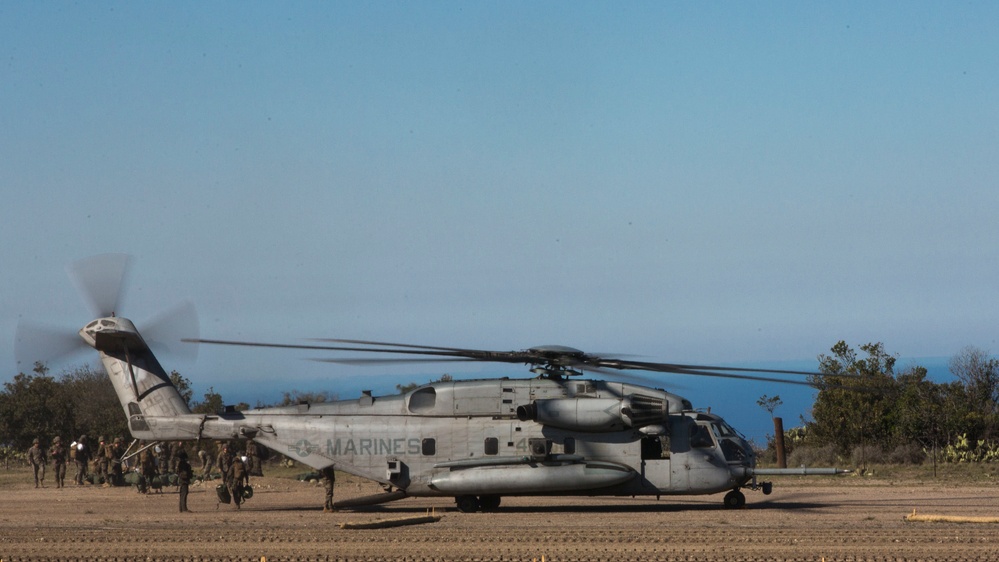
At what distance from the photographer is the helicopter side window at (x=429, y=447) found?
21.9m

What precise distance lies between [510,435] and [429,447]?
63.5 inches

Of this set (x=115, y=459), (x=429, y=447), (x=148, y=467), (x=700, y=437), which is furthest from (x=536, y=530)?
(x=115, y=459)

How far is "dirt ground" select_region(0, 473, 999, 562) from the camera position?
15.3 metres

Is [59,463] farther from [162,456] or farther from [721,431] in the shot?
[721,431]

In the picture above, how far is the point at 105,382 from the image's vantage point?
52219 millimetres

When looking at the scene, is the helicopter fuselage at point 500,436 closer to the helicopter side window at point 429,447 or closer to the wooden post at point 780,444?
the helicopter side window at point 429,447

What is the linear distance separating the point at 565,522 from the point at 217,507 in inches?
340

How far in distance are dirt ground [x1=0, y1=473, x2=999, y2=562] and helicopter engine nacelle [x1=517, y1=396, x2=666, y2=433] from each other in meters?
1.75

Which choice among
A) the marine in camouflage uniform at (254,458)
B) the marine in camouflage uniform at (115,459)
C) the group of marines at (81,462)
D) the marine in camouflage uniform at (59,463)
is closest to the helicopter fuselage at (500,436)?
the marine in camouflage uniform at (115,459)

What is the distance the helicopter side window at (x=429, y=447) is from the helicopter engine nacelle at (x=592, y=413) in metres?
1.83

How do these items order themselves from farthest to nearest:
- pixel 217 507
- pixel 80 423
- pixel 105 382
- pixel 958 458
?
pixel 105 382
pixel 80 423
pixel 958 458
pixel 217 507

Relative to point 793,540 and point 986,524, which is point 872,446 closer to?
point 986,524

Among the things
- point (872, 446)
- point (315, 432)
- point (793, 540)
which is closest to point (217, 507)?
point (315, 432)

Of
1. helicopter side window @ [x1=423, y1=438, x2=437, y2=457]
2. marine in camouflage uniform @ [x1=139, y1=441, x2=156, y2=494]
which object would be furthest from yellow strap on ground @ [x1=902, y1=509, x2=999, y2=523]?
marine in camouflage uniform @ [x1=139, y1=441, x2=156, y2=494]
